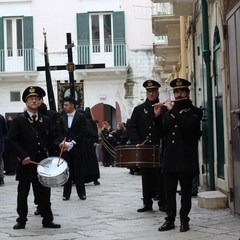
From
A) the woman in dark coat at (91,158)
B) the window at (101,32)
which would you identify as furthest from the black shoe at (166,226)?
the window at (101,32)

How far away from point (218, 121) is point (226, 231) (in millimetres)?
3174

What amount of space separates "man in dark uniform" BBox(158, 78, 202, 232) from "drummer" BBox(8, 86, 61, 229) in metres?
1.64

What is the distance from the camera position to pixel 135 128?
9617 millimetres

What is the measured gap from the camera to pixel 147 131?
9547 mm

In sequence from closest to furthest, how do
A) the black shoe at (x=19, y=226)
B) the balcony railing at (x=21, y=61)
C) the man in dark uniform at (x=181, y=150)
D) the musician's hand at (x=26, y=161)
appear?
the man in dark uniform at (x=181, y=150)
the musician's hand at (x=26, y=161)
the black shoe at (x=19, y=226)
the balcony railing at (x=21, y=61)

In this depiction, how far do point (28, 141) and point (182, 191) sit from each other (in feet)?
7.05

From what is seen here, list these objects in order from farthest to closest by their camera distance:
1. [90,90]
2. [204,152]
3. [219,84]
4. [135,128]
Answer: [90,90], [204,152], [219,84], [135,128]

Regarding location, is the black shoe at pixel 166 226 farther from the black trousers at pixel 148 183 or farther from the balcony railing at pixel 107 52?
the balcony railing at pixel 107 52

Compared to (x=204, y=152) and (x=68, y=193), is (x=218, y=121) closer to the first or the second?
(x=204, y=152)

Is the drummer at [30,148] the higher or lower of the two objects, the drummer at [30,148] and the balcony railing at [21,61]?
the lower

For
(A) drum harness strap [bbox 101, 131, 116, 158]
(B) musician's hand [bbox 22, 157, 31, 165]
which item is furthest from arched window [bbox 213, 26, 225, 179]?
(A) drum harness strap [bbox 101, 131, 116, 158]

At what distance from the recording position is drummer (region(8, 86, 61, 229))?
833 centimetres

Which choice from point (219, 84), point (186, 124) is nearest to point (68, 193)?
point (219, 84)

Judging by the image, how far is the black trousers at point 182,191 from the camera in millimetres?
7844
